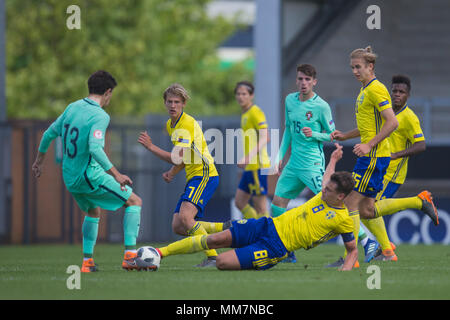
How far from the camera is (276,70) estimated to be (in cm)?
1639

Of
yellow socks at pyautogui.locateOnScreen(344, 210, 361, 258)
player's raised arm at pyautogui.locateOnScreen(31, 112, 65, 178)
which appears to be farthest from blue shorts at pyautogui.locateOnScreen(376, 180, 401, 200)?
player's raised arm at pyautogui.locateOnScreen(31, 112, 65, 178)

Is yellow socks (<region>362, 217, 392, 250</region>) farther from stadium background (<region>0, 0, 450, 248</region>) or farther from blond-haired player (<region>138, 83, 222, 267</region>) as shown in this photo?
stadium background (<region>0, 0, 450, 248</region>)

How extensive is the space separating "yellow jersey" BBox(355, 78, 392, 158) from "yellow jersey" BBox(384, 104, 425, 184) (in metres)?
1.06

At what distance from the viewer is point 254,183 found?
12.6 metres

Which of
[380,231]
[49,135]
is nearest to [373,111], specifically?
[380,231]

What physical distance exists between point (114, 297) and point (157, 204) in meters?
9.95

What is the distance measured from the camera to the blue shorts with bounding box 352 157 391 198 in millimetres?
9172

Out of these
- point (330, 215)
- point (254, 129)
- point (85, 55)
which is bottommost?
point (330, 215)

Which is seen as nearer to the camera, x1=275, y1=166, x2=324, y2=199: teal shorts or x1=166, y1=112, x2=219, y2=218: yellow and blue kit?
x1=166, y1=112, x2=219, y2=218: yellow and blue kit

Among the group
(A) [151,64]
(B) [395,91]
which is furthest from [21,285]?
(A) [151,64]

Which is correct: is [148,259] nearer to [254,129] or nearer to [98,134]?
[98,134]

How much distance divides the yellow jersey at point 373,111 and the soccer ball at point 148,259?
260 cm

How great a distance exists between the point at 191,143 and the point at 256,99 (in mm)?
7448

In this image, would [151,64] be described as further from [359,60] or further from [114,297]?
[114,297]
